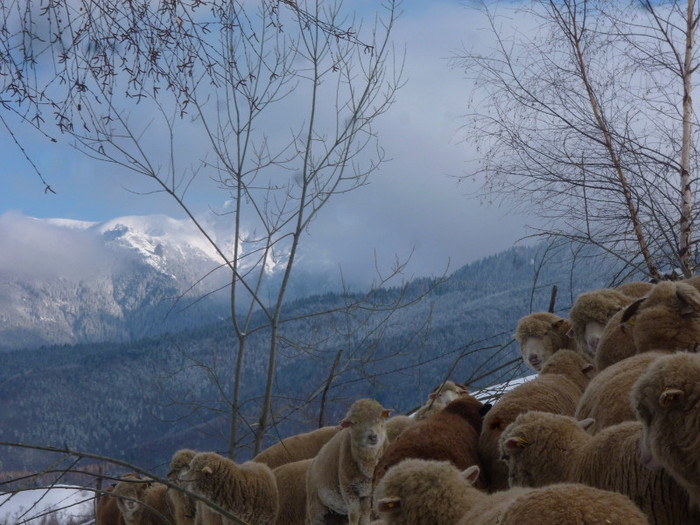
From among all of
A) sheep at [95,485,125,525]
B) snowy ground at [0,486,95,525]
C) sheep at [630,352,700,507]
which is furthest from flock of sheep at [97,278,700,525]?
sheep at [95,485,125,525]

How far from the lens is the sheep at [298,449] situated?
842 centimetres

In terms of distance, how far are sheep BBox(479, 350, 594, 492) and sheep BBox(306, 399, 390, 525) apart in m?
1.87

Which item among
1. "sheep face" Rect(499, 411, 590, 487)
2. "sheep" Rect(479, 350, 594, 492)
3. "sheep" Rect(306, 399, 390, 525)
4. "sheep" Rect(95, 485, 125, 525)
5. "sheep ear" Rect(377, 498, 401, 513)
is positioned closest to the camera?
"sheep ear" Rect(377, 498, 401, 513)

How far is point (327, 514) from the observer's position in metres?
6.94

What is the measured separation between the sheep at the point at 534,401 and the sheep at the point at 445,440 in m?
0.11

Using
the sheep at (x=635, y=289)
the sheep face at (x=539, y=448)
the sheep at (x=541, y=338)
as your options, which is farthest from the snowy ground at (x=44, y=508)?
the sheep at (x=635, y=289)

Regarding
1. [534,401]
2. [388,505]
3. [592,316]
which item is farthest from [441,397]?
[388,505]

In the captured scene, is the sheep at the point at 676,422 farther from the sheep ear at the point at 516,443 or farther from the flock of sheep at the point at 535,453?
the sheep ear at the point at 516,443

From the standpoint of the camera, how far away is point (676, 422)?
110 inches

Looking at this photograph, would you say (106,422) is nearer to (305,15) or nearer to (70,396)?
(70,396)

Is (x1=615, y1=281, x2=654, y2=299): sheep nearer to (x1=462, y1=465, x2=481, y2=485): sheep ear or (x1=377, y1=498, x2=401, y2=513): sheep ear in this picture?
(x1=462, y1=465, x2=481, y2=485): sheep ear

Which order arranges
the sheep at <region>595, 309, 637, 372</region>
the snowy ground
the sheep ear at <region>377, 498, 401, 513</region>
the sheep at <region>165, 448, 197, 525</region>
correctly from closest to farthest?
the snowy ground < the sheep ear at <region>377, 498, 401, 513</region> < the sheep at <region>595, 309, 637, 372</region> < the sheep at <region>165, 448, 197, 525</region>

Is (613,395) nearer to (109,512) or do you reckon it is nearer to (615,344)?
(615,344)

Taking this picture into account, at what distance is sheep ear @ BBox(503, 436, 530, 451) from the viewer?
3547mm
